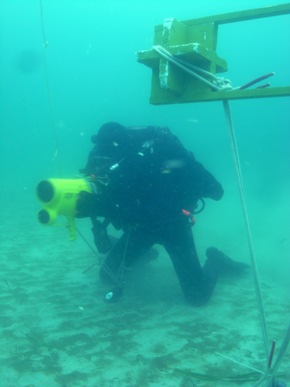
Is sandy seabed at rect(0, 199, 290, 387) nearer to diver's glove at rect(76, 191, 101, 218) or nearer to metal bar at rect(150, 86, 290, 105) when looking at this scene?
diver's glove at rect(76, 191, 101, 218)

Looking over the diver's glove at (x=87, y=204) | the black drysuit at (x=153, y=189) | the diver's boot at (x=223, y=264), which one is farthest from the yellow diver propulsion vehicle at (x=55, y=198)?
the diver's boot at (x=223, y=264)

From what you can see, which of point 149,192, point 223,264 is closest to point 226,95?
point 149,192

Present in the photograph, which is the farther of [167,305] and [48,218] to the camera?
[167,305]

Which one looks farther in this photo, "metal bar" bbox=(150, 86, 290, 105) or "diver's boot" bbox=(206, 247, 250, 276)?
"diver's boot" bbox=(206, 247, 250, 276)

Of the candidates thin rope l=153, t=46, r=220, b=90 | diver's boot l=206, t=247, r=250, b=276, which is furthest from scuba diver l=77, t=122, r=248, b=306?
thin rope l=153, t=46, r=220, b=90

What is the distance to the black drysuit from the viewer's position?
418 centimetres

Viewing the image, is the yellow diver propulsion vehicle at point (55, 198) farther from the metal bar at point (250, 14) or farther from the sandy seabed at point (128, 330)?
the metal bar at point (250, 14)

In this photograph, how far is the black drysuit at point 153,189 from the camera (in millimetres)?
4180

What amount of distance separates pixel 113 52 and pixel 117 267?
112 meters

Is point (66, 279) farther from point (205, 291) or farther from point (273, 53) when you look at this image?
point (273, 53)

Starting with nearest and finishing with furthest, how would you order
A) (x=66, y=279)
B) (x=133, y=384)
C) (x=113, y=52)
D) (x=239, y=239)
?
(x=133, y=384), (x=66, y=279), (x=239, y=239), (x=113, y=52)

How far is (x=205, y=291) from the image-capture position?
16.6ft

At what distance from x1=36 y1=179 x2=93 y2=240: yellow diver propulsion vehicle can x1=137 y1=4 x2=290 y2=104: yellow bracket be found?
3.82 feet

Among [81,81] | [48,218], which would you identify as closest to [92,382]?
[48,218]
